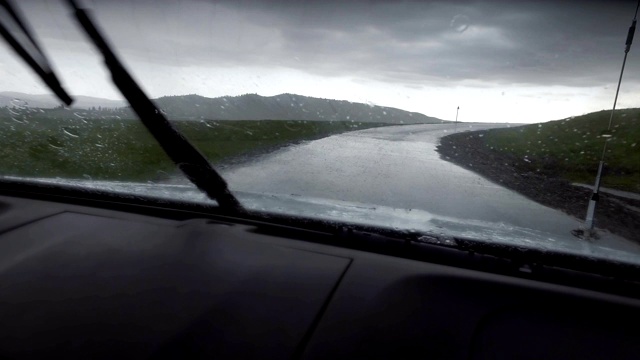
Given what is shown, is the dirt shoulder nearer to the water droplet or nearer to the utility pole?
the utility pole

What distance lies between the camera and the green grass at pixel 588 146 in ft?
9.73

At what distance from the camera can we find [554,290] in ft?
7.69

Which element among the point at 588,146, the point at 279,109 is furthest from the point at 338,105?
the point at 588,146

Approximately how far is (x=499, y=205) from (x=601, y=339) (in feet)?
9.59

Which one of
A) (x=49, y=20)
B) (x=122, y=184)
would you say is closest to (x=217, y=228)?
(x=122, y=184)

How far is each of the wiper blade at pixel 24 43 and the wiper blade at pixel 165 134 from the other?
37 centimetres

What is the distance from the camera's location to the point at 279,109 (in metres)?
4.20

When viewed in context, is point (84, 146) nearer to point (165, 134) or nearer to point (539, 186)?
point (165, 134)

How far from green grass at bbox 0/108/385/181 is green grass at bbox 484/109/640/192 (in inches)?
91.9

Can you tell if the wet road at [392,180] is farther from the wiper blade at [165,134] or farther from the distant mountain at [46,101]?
the distant mountain at [46,101]

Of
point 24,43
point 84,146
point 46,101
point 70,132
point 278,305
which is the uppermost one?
point 24,43

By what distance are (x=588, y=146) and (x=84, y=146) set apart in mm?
4655

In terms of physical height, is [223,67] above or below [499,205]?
above

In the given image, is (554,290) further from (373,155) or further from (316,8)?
(373,155)
